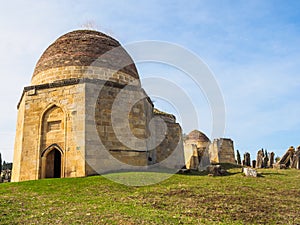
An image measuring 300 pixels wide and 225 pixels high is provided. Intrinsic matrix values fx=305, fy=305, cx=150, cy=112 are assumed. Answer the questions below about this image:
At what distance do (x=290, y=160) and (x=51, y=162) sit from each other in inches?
557

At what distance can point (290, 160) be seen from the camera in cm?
1895

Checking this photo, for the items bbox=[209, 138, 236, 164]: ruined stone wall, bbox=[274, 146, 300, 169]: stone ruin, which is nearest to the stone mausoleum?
bbox=[274, 146, 300, 169]: stone ruin

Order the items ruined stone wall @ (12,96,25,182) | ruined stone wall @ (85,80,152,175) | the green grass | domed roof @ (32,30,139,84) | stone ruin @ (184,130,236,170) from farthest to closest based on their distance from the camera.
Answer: stone ruin @ (184,130,236,170)
domed roof @ (32,30,139,84)
ruined stone wall @ (12,96,25,182)
ruined stone wall @ (85,80,152,175)
the green grass

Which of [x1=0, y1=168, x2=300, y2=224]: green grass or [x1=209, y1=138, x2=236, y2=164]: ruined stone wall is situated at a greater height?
[x1=209, y1=138, x2=236, y2=164]: ruined stone wall

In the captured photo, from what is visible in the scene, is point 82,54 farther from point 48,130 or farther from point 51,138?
point 51,138

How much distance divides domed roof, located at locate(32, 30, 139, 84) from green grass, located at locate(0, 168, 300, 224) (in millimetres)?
6428

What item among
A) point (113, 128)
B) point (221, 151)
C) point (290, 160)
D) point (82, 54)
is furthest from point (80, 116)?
point (221, 151)

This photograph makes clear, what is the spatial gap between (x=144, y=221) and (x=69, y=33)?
45.3ft

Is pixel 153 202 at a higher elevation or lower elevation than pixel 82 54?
lower

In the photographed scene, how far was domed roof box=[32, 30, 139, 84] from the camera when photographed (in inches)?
632

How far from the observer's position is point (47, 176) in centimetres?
1478

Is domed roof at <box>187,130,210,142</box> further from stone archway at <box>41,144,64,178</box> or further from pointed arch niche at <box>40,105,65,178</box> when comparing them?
pointed arch niche at <box>40,105,65,178</box>

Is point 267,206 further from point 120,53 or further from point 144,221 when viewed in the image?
point 120,53

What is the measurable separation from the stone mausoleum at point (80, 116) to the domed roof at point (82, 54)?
0.05 meters
